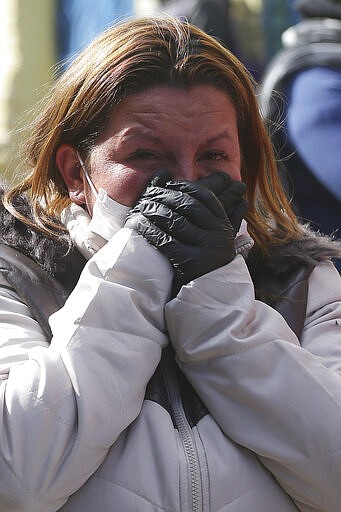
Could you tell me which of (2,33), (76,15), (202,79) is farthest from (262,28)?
(202,79)

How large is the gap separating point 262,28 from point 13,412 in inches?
186

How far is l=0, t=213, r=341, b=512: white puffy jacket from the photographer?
5.98 ft

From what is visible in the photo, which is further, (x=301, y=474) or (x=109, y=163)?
(x=109, y=163)

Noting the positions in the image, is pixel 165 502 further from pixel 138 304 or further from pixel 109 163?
pixel 109 163

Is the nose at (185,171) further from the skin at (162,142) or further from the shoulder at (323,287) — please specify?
the shoulder at (323,287)

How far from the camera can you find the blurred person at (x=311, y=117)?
10.9 ft

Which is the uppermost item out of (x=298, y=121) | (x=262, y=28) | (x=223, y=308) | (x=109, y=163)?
Answer: (x=109, y=163)

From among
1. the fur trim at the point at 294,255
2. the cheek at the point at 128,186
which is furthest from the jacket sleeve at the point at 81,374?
the fur trim at the point at 294,255

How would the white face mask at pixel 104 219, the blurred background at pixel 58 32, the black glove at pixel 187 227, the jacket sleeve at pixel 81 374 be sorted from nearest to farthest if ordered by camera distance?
1. the jacket sleeve at pixel 81 374
2. the black glove at pixel 187 227
3. the white face mask at pixel 104 219
4. the blurred background at pixel 58 32

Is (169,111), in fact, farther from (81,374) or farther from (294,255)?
(81,374)

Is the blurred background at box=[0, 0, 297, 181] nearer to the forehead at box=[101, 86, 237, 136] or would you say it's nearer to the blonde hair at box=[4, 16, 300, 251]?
the blonde hair at box=[4, 16, 300, 251]

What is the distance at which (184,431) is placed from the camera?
6.30 ft

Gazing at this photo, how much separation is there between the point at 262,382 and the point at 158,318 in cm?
22

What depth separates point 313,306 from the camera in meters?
2.19
